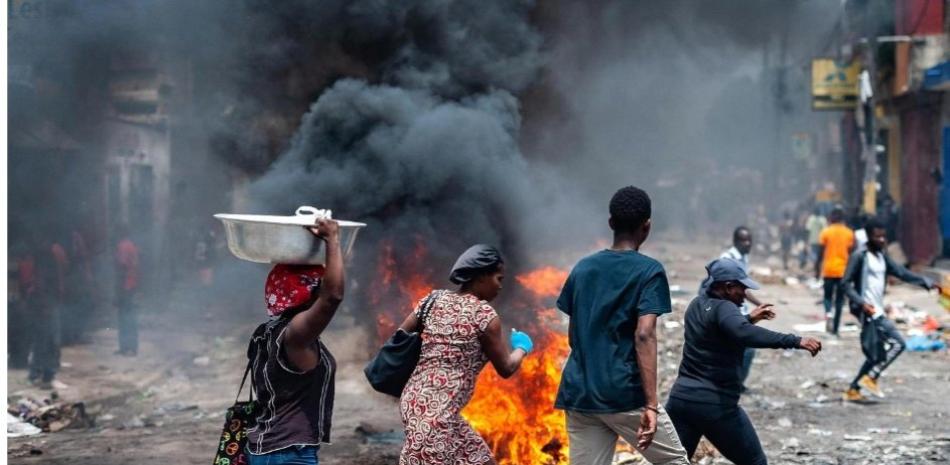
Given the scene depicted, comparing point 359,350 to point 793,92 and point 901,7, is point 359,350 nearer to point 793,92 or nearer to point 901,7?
point 901,7

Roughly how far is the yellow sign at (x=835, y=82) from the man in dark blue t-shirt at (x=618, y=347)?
21188 mm

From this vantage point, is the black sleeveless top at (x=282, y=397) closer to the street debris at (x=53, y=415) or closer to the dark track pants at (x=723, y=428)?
the dark track pants at (x=723, y=428)

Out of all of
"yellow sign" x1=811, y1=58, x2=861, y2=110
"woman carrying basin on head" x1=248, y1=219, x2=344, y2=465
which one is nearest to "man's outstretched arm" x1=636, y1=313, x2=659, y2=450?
"woman carrying basin on head" x1=248, y1=219, x2=344, y2=465

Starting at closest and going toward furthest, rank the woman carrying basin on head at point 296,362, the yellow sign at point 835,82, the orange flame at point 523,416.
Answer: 1. the woman carrying basin on head at point 296,362
2. the orange flame at point 523,416
3. the yellow sign at point 835,82

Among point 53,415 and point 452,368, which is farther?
point 53,415

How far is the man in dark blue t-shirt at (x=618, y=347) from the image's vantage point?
4152mm

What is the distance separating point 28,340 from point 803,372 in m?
8.22

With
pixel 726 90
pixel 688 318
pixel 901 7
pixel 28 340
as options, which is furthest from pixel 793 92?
pixel 688 318

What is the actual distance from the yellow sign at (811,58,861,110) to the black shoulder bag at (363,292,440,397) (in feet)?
71.4

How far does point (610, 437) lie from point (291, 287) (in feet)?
4.98

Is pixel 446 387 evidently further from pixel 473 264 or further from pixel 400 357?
pixel 473 264

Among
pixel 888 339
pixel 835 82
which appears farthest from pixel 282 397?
pixel 835 82

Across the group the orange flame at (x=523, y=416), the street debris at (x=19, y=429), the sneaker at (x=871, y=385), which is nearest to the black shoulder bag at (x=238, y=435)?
the orange flame at (x=523, y=416)

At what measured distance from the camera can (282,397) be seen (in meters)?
3.71
